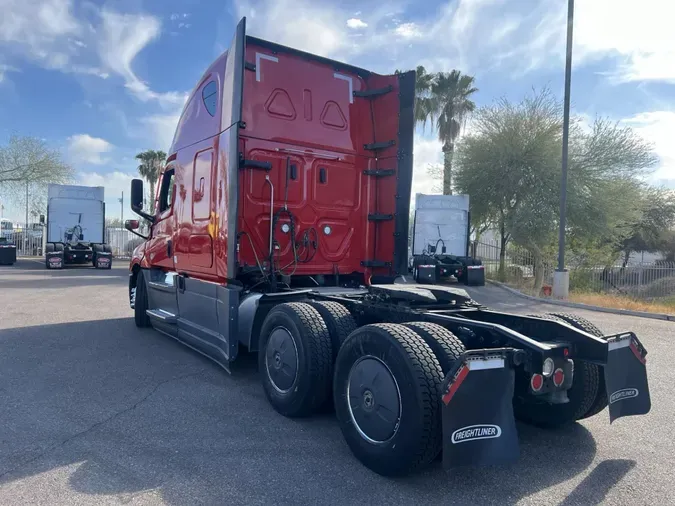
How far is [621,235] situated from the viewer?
71.5 feet

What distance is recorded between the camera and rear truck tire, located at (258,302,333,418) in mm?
4105

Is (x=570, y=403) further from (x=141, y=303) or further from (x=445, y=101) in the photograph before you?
(x=445, y=101)

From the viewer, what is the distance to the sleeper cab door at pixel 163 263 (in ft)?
23.1

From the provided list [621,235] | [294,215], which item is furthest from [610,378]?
[621,235]

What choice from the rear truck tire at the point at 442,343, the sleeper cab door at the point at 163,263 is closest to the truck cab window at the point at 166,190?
the sleeper cab door at the point at 163,263

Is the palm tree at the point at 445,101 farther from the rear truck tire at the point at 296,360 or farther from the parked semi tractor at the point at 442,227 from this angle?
the rear truck tire at the point at 296,360

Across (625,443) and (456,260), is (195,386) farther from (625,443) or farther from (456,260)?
(456,260)

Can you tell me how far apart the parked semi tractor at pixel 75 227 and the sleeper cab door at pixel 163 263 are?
18.0 meters

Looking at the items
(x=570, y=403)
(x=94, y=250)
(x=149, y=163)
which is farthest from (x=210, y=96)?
(x=149, y=163)

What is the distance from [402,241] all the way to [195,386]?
2.96 m

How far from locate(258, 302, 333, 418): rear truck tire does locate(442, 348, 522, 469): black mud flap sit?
144 centimetres

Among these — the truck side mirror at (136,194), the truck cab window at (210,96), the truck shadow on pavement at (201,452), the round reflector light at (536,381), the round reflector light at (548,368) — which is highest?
the truck cab window at (210,96)

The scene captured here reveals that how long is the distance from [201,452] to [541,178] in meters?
20.4

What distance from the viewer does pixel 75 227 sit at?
78.5 feet
